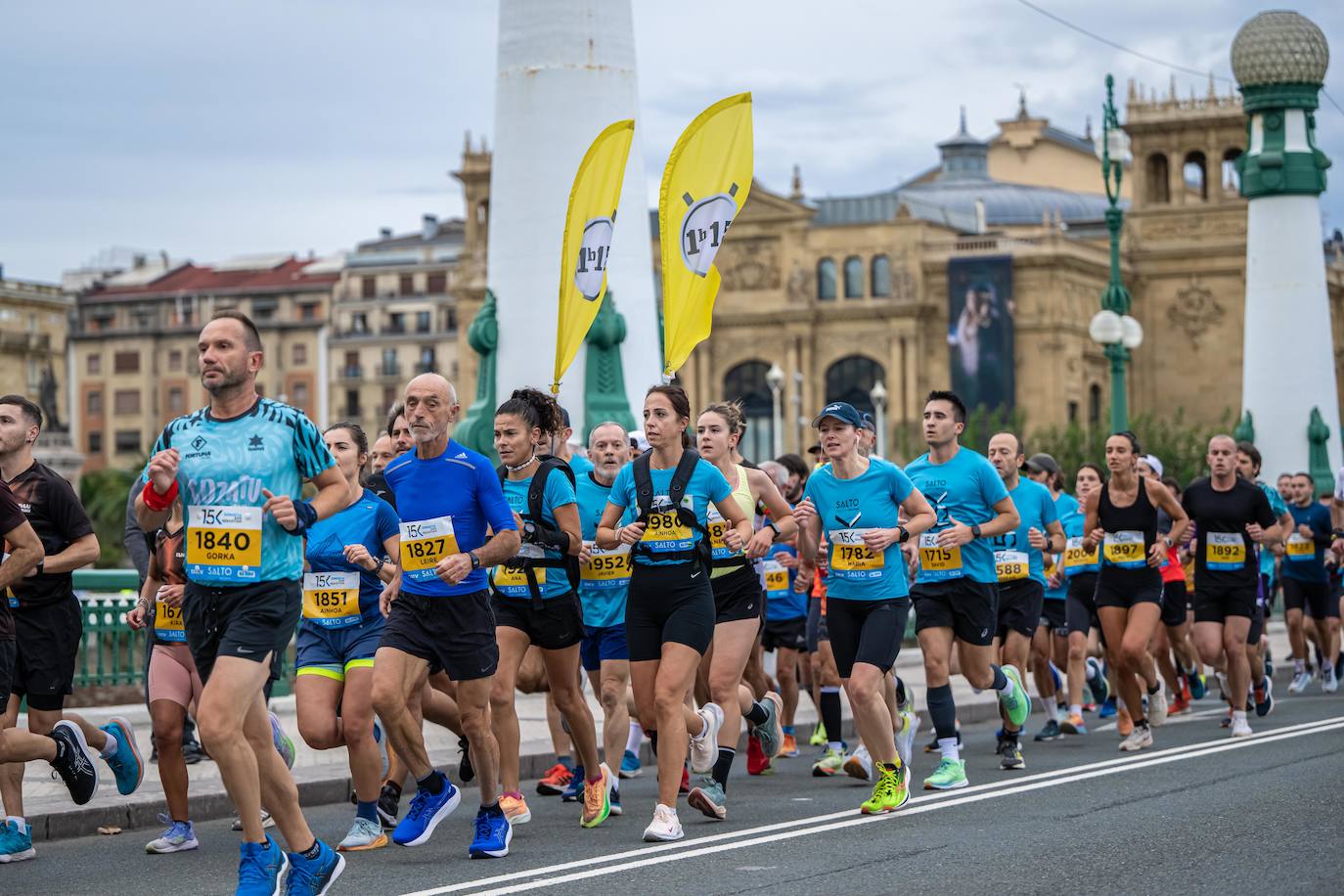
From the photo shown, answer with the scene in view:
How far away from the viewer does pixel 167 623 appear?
416 inches

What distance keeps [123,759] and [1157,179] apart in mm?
98742

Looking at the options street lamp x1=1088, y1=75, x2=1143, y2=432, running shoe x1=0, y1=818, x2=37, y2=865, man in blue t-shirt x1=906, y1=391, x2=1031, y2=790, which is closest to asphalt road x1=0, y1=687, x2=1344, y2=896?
running shoe x1=0, y1=818, x2=37, y2=865

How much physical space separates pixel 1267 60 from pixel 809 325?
221 ft

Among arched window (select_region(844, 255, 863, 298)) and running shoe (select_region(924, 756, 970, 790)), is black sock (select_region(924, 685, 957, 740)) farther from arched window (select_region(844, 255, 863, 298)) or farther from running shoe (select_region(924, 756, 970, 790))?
arched window (select_region(844, 255, 863, 298))

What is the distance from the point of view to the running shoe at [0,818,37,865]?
1006 cm

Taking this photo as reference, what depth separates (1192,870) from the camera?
8734 mm

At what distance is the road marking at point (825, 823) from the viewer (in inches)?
346

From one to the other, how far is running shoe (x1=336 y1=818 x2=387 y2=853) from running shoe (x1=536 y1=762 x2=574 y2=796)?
2.41m

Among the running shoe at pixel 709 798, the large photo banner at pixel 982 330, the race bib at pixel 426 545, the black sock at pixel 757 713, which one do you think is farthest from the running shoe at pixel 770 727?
the large photo banner at pixel 982 330

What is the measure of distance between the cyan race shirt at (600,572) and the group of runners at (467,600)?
0.7 inches

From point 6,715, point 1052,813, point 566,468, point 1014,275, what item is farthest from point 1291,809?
point 1014,275

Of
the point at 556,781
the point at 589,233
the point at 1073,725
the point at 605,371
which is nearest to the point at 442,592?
the point at 556,781

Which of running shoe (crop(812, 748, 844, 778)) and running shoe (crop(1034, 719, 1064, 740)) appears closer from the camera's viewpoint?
running shoe (crop(812, 748, 844, 778))

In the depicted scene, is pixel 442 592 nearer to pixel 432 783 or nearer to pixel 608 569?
pixel 432 783
